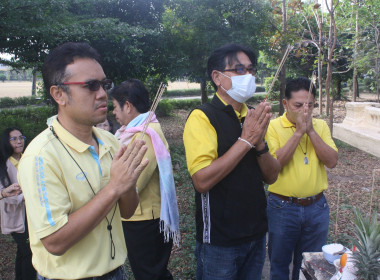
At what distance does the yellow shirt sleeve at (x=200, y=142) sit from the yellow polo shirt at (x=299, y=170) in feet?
2.40

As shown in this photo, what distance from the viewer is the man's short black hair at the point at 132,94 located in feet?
8.96

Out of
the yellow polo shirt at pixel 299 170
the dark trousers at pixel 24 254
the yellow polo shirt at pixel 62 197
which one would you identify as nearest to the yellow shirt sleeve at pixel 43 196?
the yellow polo shirt at pixel 62 197

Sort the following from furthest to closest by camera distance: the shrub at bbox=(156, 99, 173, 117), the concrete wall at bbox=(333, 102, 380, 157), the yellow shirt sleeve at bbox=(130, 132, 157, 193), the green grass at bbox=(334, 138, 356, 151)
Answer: the shrub at bbox=(156, 99, 173, 117), the green grass at bbox=(334, 138, 356, 151), the concrete wall at bbox=(333, 102, 380, 157), the yellow shirt sleeve at bbox=(130, 132, 157, 193)

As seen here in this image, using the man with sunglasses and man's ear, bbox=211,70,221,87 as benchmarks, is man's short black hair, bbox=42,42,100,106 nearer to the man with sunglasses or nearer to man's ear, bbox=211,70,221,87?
the man with sunglasses

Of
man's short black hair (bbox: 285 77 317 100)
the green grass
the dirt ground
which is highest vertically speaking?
man's short black hair (bbox: 285 77 317 100)

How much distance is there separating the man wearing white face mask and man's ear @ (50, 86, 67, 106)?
2.53 ft

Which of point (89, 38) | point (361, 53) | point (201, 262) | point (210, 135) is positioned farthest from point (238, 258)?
point (361, 53)

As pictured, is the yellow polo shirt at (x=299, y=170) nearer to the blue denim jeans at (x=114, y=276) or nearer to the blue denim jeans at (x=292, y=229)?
the blue denim jeans at (x=292, y=229)

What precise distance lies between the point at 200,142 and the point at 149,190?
856 millimetres

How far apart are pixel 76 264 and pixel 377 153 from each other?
8.33 m

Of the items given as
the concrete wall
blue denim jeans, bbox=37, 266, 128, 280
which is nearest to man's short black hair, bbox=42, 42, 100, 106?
blue denim jeans, bbox=37, 266, 128, 280

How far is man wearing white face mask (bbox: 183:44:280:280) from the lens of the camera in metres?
1.91

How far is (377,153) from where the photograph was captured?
8047 millimetres

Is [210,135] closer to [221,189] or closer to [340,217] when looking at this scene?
[221,189]
